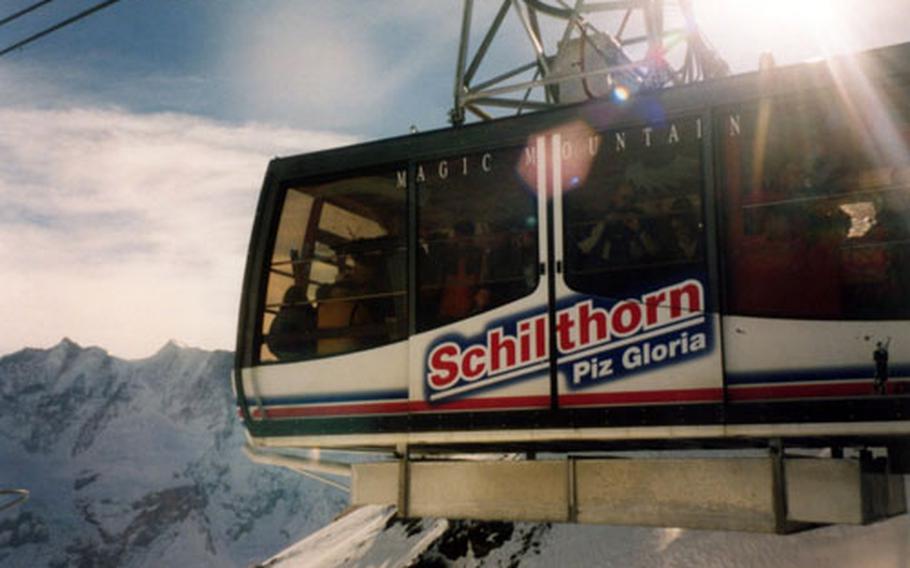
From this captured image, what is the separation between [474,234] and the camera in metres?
7.00

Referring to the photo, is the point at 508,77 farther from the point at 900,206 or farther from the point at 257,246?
the point at 900,206

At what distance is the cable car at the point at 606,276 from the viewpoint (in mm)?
5875

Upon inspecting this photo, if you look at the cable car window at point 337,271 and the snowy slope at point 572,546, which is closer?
the cable car window at point 337,271

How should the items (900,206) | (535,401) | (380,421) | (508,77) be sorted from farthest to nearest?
(508,77) → (380,421) → (535,401) → (900,206)

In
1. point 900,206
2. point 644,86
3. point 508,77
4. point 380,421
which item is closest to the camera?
point 900,206

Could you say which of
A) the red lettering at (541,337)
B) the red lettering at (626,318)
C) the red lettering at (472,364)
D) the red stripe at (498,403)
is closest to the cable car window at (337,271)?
the red stripe at (498,403)

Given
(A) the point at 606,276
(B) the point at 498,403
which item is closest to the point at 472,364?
(B) the point at 498,403

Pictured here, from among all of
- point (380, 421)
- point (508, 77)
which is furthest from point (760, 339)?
point (508, 77)

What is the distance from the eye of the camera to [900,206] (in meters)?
5.82

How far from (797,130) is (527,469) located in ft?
10.3

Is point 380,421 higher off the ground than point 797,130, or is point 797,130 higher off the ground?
point 797,130

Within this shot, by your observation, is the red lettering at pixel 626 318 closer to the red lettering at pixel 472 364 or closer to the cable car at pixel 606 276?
the cable car at pixel 606 276

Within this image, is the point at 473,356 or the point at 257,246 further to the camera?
the point at 257,246

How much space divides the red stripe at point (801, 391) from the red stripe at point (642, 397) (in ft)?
0.44
